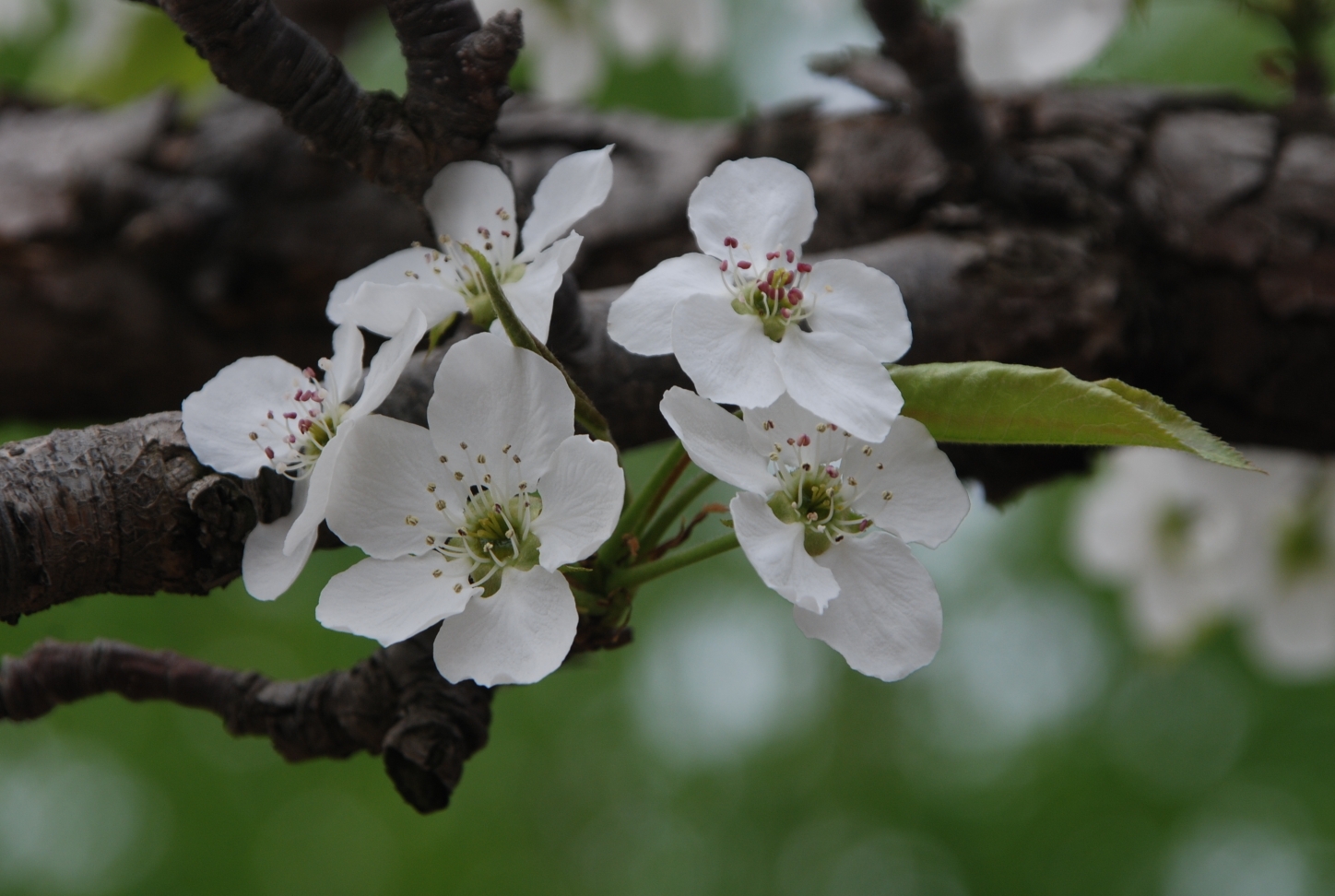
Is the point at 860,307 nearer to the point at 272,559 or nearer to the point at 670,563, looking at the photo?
the point at 670,563

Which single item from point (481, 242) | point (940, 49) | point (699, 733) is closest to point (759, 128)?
point (940, 49)

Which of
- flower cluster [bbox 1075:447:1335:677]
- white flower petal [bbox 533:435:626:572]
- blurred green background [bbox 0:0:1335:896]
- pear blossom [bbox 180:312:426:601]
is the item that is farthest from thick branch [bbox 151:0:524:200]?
blurred green background [bbox 0:0:1335:896]

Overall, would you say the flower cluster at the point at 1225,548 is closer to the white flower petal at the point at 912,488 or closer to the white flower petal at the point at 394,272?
the white flower petal at the point at 912,488

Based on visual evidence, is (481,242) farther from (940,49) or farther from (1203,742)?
(1203,742)

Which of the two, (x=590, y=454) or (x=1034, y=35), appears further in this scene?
(x=1034, y=35)

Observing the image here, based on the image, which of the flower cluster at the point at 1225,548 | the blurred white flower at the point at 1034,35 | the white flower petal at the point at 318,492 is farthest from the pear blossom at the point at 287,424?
the flower cluster at the point at 1225,548

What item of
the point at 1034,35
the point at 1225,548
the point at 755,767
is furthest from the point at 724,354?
the point at 755,767

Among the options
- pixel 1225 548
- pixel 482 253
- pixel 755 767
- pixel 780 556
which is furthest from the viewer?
pixel 755 767

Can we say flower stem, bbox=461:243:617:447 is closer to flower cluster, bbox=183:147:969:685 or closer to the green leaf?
flower cluster, bbox=183:147:969:685
